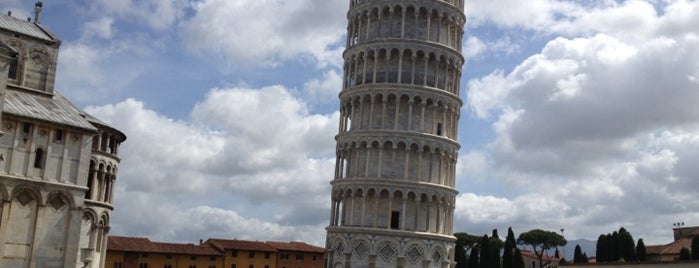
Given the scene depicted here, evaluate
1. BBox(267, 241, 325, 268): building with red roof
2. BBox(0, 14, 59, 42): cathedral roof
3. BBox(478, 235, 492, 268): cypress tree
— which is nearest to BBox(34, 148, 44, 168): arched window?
BBox(0, 14, 59, 42): cathedral roof

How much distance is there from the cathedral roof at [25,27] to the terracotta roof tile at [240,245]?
128 feet

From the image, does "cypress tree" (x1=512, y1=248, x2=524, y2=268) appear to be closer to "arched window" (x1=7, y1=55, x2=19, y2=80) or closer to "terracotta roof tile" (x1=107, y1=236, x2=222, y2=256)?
"terracotta roof tile" (x1=107, y1=236, x2=222, y2=256)

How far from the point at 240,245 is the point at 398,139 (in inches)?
1467

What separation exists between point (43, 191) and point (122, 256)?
37.3 meters

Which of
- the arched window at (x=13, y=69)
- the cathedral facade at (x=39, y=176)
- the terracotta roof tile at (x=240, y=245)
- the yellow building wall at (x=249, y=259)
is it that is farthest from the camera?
the terracotta roof tile at (x=240, y=245)

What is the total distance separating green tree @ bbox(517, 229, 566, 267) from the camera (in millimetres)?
95062

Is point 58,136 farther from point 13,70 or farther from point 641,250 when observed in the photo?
point 641,250

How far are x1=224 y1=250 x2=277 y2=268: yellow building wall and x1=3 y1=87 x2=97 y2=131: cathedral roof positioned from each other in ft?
133

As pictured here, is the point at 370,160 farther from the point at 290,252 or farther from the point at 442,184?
the point at 290,252

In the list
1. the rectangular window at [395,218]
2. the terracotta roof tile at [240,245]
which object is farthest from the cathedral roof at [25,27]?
the terracotta roof tile at [240,245]

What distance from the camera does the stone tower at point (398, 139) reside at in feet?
142

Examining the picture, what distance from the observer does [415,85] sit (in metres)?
44.9

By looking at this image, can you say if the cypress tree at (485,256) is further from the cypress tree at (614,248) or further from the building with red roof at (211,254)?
the building with red roof at (211,254)

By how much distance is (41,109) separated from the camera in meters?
33.6
